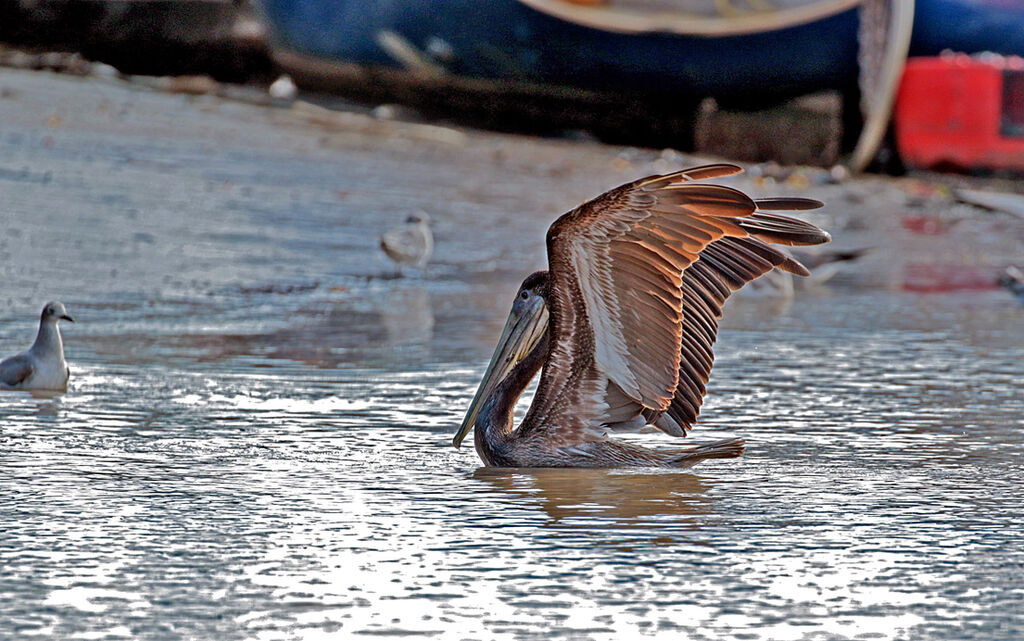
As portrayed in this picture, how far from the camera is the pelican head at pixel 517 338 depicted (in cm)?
545

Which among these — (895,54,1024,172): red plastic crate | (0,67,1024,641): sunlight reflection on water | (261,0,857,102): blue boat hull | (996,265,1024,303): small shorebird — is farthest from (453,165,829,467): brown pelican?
(895,54,1024,172): red plastic crate

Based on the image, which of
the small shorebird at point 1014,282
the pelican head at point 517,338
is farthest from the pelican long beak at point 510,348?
the small shorebird at point 1014,282

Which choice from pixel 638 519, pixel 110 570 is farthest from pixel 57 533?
pixel 638 519

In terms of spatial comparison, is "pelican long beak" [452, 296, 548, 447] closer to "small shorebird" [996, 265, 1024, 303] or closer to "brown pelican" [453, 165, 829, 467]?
"brown pelican" [453, 165, 829, 467]

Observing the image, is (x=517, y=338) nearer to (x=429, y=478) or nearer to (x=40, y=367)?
(x=429, y=478)

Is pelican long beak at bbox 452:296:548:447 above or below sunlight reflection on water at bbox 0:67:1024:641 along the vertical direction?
above

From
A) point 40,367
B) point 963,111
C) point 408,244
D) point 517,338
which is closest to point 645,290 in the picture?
point 517,338

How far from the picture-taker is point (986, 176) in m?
18.7

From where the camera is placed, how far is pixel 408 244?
11.1 metres

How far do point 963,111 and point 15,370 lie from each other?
13670 millimetres

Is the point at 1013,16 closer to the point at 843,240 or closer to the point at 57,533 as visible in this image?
the point at 843,240

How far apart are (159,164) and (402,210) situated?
7.01ft

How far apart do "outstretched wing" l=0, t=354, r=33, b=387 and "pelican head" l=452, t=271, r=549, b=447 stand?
205 centimetres

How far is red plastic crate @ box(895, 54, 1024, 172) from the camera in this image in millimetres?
18172
